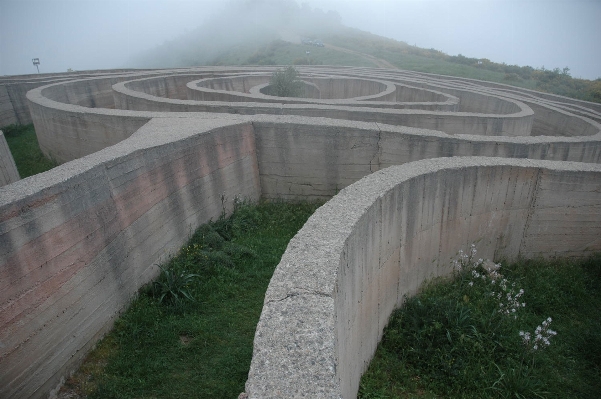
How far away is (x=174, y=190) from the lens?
19.8 feet

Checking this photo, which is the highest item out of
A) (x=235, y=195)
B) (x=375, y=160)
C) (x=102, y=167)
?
(x=102, y=167)

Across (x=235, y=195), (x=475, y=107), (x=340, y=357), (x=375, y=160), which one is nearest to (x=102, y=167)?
(x=235, y=195)

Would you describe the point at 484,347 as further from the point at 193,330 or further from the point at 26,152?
the point at 26,152

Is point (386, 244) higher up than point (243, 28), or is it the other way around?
point (243, 28)

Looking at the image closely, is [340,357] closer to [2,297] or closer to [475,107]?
[2,297]

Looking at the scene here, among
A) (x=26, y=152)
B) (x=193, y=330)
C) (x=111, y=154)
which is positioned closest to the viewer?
(x=193, y=330)

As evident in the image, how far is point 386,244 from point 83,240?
348 cm

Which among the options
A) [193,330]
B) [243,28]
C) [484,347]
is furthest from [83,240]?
[243,28]

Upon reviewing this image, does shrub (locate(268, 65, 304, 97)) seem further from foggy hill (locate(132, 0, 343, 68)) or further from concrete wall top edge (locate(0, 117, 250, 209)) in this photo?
foggy hill (locate(132, 0, 343, 68))

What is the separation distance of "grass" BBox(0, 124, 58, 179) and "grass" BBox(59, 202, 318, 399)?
6442 millimetres

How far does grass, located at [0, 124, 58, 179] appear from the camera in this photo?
10.2 metres

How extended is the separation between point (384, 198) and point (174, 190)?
3.35 meters

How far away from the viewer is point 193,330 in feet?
15.3

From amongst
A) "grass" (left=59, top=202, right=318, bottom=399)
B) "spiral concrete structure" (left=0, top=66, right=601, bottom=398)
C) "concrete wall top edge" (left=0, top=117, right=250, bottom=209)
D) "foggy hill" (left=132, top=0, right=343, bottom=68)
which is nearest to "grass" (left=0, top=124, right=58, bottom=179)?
"spiral concrete structure" (left=0, top=66, right=601, bottom=398)
